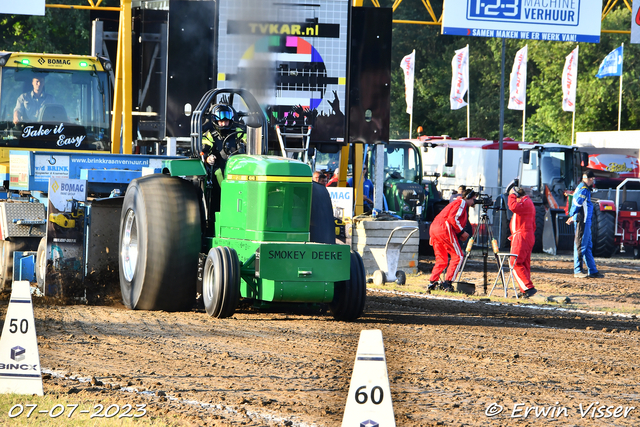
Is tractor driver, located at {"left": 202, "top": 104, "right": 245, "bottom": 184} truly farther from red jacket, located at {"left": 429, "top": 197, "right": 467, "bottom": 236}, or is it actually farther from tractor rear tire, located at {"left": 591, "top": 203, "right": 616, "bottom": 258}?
tractor rear tire, located at {"left": 591, "top": 203, "right": 616, "bottom": 258}

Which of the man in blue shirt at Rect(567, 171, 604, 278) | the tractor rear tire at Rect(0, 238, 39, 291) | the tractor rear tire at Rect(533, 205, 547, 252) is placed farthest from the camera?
the tractor rear tire at Rect(533, 205, 547, 252)

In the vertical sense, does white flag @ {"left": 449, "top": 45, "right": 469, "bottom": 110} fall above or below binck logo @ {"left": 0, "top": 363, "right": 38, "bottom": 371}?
above

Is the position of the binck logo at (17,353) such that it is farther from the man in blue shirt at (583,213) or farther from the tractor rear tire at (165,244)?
the man in blue shirt at (583,213)

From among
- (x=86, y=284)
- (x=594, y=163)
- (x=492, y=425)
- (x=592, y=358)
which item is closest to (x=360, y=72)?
(x=86, y=284)

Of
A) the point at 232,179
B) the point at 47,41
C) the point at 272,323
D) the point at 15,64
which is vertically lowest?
the point at 272,323

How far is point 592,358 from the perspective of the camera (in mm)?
7836

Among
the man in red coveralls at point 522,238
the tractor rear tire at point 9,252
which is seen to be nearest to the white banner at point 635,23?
the man in red coveralls at point 522,238

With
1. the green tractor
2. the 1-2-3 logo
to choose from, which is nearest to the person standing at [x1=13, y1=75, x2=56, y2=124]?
the green tractor

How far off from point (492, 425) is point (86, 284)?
6.33 meters

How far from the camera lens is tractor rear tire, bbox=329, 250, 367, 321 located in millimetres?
9141

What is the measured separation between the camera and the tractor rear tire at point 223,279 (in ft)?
28.2

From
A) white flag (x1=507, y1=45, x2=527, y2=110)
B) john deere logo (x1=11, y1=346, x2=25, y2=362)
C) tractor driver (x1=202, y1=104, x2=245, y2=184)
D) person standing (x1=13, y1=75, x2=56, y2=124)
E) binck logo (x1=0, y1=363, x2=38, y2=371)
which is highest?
white flag (x1=507, y1=45, x2=527, y2=110)

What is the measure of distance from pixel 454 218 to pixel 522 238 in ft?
3.41

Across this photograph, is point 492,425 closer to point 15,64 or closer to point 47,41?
point 15,64
